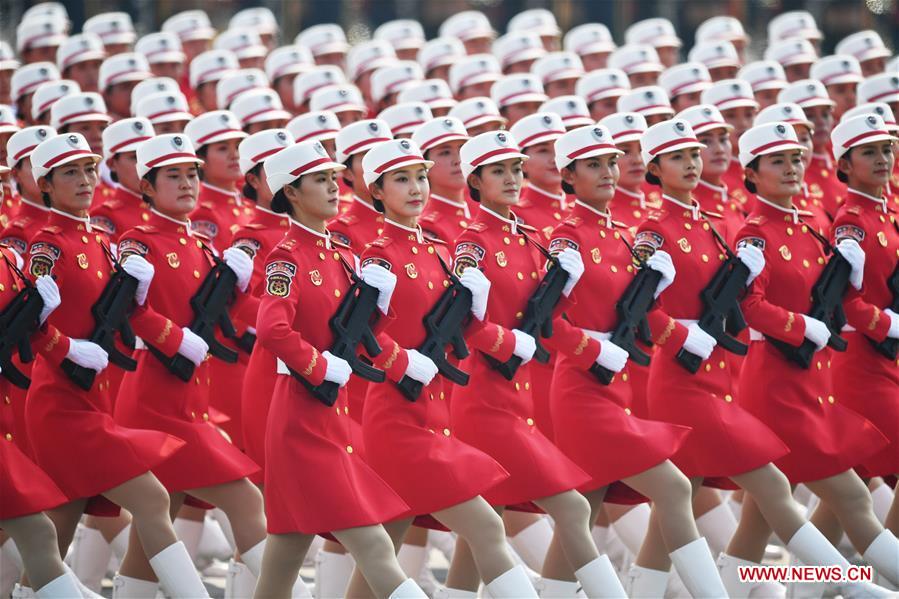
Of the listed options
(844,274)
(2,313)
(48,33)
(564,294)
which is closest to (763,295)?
(844,274)

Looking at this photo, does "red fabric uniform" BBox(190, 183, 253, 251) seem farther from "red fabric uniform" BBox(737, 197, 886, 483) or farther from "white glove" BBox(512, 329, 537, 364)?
"red fabric uniform" BBox(737, 197, 886, 483)

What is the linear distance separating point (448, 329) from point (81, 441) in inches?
68.7

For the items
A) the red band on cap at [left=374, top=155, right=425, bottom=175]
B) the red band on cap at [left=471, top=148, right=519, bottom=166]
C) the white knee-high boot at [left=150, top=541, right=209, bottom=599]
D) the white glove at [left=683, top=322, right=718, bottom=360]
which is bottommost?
the white knee-high boot at [left=150, top=541, right=209, bottom=599]

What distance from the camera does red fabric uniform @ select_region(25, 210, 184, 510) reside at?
8.30 metres

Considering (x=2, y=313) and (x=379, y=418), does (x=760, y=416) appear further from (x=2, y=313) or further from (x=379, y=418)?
(x=2, y=313)

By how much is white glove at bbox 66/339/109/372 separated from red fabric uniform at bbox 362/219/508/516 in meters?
1.23

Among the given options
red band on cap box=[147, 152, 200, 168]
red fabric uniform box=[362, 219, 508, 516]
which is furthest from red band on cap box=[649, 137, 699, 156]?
red band on cap box=[147, 152, 200, 168]

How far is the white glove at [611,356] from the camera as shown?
8625 millimetres

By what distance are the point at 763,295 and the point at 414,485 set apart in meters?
2.16

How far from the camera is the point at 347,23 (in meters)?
18.8

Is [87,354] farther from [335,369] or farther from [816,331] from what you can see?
[816,331]

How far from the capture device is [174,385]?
8.84 metres

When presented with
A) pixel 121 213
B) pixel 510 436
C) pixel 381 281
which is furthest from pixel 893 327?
pixel 121 213

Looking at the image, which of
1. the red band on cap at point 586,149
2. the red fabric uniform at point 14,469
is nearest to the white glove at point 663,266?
the red band on cap at point 586,149
